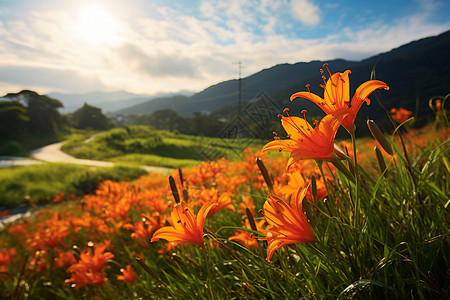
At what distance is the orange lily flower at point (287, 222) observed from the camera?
804 mm

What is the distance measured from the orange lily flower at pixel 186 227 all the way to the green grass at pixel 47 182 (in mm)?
10432

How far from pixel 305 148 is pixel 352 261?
1.91 feet

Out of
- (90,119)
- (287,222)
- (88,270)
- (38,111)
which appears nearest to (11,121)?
(38,111)

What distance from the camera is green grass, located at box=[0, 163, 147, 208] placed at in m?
11.0

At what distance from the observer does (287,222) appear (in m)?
0.86

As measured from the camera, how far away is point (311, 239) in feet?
2.66

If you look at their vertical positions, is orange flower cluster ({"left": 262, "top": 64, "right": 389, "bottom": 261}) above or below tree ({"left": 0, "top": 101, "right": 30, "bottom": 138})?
below

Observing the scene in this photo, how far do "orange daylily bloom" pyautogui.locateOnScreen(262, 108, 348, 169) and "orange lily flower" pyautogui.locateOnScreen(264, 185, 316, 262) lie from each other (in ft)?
0.43

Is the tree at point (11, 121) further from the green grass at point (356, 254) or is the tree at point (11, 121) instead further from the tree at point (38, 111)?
the green grass at point (356, 254)

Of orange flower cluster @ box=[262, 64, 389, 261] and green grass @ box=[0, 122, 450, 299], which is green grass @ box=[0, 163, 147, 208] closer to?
green grass @ box=[0, 122, 450, 299]

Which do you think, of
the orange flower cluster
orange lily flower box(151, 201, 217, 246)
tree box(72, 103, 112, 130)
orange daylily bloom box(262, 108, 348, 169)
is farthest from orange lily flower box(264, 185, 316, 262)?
tree box(72, 103, 112, 130)

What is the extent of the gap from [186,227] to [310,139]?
66cm

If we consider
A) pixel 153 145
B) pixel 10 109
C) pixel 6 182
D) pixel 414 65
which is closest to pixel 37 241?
pixel 6 182

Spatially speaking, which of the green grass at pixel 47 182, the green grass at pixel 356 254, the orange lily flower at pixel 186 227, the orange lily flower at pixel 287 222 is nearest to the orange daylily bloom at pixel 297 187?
the green grass at pixel 356 254
